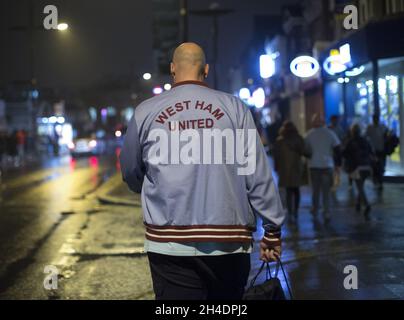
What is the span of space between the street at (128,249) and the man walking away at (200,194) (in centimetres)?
297

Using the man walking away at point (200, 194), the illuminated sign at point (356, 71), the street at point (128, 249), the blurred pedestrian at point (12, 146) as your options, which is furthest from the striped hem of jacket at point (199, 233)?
the blurred pedestrian at point (12, 146)

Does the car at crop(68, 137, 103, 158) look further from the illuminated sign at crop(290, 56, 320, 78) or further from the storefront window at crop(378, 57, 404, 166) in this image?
the illuminated sign at crop(290, 56, 320, 78)

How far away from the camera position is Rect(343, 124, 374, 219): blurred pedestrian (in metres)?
11.2

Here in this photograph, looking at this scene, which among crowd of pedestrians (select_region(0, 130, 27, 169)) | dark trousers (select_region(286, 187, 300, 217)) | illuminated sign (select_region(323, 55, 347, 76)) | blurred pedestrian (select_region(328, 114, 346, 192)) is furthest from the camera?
crowd of pedestrians (select_region(0, 130, 27, 169))

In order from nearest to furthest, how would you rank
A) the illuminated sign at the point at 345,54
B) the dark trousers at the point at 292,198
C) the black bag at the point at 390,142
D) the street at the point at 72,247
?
1. the street at the point at 72,247
2. the black bag at the point at 390,142
3. the dark trousers at the point at 292,198
4. the illuminated sign at the point at 345,54

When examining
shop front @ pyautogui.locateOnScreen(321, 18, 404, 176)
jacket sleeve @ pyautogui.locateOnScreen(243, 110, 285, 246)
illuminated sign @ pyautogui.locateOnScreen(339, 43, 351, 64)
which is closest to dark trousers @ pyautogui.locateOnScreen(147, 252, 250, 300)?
jacket sleeve @ pyautogui.locateOnScreen(243, 110, 285, 246)

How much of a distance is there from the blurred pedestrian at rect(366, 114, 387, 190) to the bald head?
8413 millimetres

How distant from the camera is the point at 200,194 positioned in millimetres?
3244

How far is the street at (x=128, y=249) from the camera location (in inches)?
266

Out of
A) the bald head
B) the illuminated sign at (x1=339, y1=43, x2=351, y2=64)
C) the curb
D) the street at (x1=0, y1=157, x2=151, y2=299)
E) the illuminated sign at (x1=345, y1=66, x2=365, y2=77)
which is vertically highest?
the illuminated sign at (x1=339, y1=43, x2=351, y2=64)

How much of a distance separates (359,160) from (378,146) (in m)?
Result: 0.77

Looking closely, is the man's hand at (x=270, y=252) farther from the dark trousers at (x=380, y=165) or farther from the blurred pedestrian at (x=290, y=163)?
the dark trousers at (x=380, y=165)

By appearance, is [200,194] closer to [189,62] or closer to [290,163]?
[189,62]
